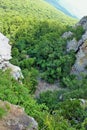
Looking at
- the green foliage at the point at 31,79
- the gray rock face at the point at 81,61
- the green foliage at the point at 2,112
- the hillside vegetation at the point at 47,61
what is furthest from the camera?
the gray rock face at the point at 81,61

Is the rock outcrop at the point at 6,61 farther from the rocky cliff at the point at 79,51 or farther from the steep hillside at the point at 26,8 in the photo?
the steep hillside at the point at 26,8

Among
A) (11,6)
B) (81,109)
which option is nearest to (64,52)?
(81,109)

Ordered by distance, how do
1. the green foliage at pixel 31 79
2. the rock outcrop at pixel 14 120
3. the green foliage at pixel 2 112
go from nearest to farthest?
1. the rock outcrop at pixel 14 120
2. the green foliage at pixel 2 112
3. the green foliage at pixel 31 79

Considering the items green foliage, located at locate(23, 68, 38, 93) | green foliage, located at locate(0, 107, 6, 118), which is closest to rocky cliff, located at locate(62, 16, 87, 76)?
green foliage, located at locate(23, 68, 38, 93)

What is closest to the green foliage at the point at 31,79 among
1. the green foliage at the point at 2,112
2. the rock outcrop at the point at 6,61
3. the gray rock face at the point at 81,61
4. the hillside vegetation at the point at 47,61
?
the hillside vegetation at the point at 47,61

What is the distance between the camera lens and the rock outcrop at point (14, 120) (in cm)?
1762

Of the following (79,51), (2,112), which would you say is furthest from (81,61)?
(2,112)

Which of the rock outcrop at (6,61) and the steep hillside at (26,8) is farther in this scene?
the steep hillside at (26,8)

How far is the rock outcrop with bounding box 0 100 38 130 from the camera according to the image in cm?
1762

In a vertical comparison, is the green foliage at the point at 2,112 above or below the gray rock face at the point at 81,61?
above

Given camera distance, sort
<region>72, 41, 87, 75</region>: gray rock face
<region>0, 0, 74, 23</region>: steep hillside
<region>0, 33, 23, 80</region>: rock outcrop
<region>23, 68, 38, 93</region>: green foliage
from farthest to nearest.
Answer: <region>0, 0, 74, 23</region>: steep hillside → <region>72, 41, 87, 75</region>: gray rock face → <region>23, 68, 38, 93</region>: green foliage → <region>0, 33, 23, 80</region>: rock outcrop

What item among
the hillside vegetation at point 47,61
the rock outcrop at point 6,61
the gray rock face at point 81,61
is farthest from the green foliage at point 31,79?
the rock outcrop at point 6,61

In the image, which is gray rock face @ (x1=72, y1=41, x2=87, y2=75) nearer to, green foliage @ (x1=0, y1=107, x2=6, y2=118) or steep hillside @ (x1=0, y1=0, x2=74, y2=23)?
green foliage @ (x1=0, y1=107, x2=6, y2=118)

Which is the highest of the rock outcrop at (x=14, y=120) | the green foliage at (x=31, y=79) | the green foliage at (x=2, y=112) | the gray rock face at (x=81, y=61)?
the green foliage at (x=2, y=112)
